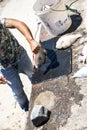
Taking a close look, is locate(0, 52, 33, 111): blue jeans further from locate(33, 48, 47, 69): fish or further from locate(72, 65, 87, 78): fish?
locate(72, 65, 87, 78): fish

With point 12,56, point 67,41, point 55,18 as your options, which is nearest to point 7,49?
point 12,56

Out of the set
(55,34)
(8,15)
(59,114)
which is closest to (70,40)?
(55,34)

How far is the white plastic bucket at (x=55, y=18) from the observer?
15.9ft

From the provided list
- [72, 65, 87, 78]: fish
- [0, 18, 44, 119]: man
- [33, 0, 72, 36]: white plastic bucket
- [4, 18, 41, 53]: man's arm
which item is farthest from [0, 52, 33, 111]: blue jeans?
[33, 0, 72, 36]: white plastic bucket

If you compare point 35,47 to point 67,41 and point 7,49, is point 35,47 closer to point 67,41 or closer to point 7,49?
point 7,49

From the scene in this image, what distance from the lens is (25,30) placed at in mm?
3912

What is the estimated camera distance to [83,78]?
13.1 feet

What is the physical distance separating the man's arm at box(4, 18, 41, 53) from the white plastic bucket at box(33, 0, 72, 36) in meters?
0.92

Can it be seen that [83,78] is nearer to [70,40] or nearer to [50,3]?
[70,40]

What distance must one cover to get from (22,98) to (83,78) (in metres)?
0.94

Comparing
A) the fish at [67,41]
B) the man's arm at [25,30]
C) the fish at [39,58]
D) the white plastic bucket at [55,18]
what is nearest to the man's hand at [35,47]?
the man's arm at [25,30]

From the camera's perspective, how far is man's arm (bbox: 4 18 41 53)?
3.73 m

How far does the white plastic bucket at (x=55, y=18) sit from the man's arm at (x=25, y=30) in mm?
921

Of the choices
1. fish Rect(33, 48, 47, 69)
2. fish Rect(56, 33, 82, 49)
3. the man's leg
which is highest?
fish Rect(56, 33, 82, 49)
